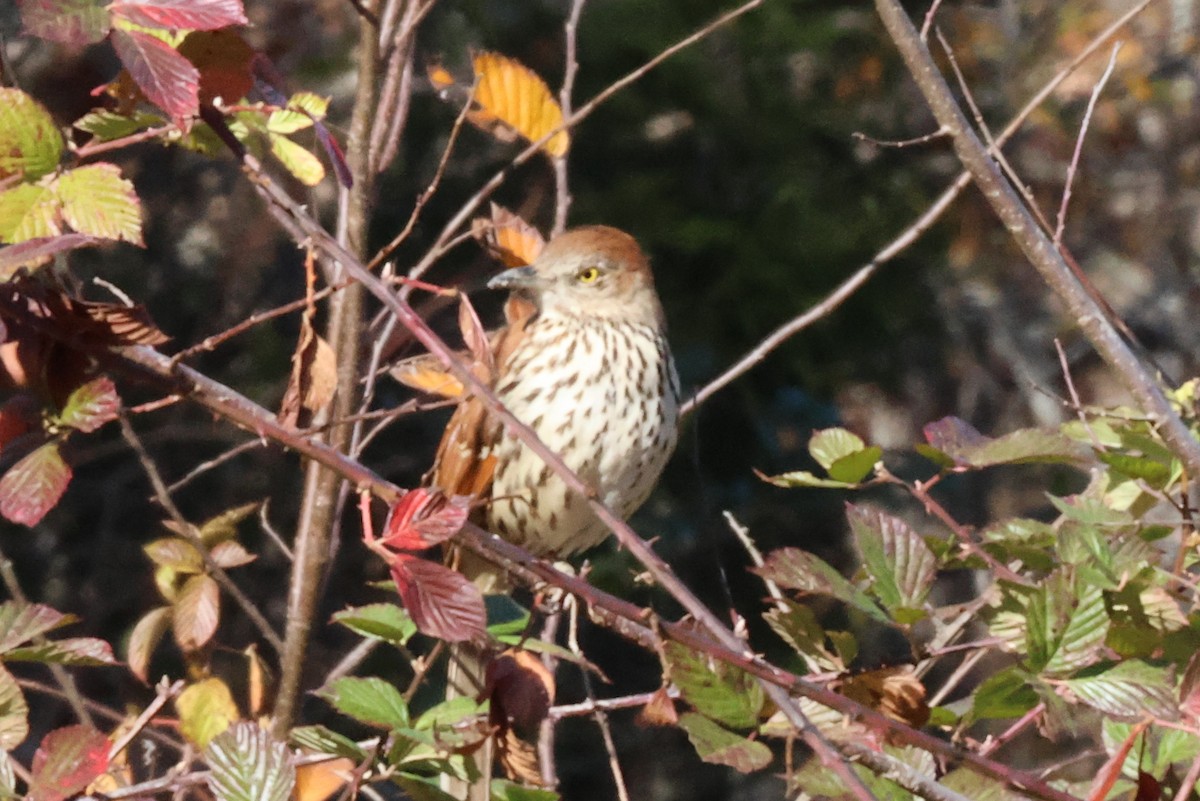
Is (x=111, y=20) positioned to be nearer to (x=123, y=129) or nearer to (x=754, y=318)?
(x=123, y=129)

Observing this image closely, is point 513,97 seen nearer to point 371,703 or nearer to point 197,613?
point 197,613

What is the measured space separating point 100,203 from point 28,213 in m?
0.06

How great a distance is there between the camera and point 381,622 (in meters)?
1.65

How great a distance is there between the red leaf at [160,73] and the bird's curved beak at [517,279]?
163 cm

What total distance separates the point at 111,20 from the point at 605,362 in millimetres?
1878

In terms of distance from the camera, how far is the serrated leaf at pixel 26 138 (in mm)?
1387

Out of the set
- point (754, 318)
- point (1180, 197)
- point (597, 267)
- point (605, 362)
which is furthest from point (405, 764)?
point (1180, 197)

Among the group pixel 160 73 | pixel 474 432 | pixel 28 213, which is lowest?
pixel 474 432

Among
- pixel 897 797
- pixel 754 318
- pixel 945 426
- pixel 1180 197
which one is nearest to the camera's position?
pixel 897 797

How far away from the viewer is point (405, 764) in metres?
1.58

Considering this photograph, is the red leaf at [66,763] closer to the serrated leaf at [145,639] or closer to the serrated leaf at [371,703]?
the serrated leaf at [371,703]

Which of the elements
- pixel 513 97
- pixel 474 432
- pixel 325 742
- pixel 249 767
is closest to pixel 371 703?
pixel 325 742

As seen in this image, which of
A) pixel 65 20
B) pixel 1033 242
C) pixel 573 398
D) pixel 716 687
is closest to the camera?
pixel 65 20

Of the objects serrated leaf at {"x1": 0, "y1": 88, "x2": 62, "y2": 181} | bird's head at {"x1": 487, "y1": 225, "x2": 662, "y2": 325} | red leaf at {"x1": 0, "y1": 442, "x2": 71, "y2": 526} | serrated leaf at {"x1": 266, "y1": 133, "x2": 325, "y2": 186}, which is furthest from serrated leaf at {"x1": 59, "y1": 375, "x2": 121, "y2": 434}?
bird's head at {"x1": 487, "y1": 225, "x2": 662, "y2": 325}
